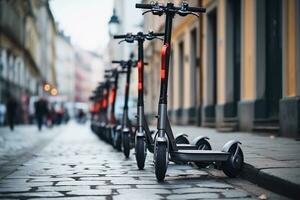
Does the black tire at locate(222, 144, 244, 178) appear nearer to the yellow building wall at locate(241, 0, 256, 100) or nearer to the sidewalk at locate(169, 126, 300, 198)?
the sidewalk at locate(169, 126, 300, 198)

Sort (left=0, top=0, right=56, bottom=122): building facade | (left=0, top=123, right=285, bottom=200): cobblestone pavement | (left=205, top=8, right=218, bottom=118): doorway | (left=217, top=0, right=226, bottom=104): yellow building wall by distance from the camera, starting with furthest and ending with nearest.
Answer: (left=0, top=0, right=56, bottom=122): building facade, (left=205, top=8, right=218, bottom=118): doorway, (left=217, top=0, right=226, bottom=104): yellow building wall, (left=0, top=123, right=285, bottom=200): cobblestone pavement

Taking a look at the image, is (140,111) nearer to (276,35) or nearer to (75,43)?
(276,35)

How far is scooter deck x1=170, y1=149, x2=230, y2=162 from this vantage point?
657 cm

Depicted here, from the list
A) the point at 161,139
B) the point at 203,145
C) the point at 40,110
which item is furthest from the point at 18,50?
the point at 161,139

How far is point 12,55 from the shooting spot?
145 ft

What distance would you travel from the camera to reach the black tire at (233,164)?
22.3 ft

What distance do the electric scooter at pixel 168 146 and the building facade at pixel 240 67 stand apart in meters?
3.29

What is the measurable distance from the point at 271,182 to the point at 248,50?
1021cm

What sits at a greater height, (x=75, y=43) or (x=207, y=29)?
(x=75, y=43)

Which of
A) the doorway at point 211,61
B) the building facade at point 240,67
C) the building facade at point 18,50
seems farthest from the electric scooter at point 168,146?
the building facade at point 18,50

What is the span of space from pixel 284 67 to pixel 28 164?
6141mm

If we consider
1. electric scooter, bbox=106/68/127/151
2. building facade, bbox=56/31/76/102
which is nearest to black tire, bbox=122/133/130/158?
electric scooter, bbox=106/68/127/151


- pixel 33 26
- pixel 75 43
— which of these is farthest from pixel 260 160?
pixel 75 43

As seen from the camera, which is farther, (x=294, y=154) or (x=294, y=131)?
(x=294, y=131)
